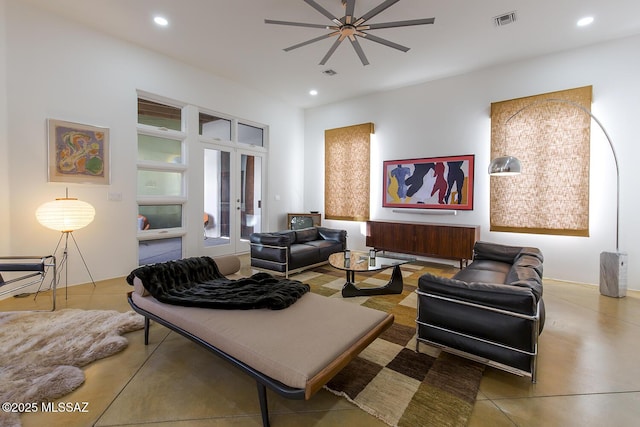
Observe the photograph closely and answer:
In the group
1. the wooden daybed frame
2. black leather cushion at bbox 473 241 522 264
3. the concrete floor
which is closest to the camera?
the wooden daybed frame

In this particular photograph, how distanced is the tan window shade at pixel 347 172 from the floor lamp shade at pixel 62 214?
4865 millimetres

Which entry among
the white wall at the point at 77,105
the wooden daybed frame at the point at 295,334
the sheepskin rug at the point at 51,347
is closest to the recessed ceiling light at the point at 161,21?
the white wall at the point at 77,105

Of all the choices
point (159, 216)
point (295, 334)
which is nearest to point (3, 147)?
point (159, 216)

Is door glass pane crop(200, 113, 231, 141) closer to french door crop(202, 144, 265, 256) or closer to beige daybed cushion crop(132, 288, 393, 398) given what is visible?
french door crop(202, 144, 265, 256)

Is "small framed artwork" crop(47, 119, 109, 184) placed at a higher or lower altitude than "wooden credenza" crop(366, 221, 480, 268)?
higher

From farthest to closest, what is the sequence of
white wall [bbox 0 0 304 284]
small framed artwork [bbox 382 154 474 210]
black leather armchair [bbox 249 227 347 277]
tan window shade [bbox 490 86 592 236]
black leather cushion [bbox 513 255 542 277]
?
small framed artwork [bbox 382 154 474 210] → black leather armchair [bbox 249 227 347 277] → tan window shade [bbox 490 86 592 236] → white wall [bbox 0 0 304 284] → black leather cushion [bbox 513 255 542 277]

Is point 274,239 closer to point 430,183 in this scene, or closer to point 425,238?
point 425,238

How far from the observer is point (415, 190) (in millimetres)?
5969

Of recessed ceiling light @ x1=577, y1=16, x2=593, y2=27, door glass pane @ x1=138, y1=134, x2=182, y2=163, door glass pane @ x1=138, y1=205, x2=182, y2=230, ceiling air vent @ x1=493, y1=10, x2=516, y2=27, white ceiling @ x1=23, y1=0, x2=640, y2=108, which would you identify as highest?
white ceiling @ x1=23, y1=0, x2=640, y2=108

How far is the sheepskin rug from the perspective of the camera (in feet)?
6.23

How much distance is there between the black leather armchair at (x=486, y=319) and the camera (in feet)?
6.33

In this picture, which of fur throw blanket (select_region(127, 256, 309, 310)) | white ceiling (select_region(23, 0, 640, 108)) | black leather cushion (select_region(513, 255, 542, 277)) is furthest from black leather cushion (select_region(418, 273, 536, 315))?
white ceiling (select_region(23, 0, 640, 108))

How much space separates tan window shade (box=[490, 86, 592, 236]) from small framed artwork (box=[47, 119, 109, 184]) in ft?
20.7

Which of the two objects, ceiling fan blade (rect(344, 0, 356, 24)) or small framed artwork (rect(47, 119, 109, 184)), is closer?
ceiling fan blade (rect(344, 0, 356, 24))
